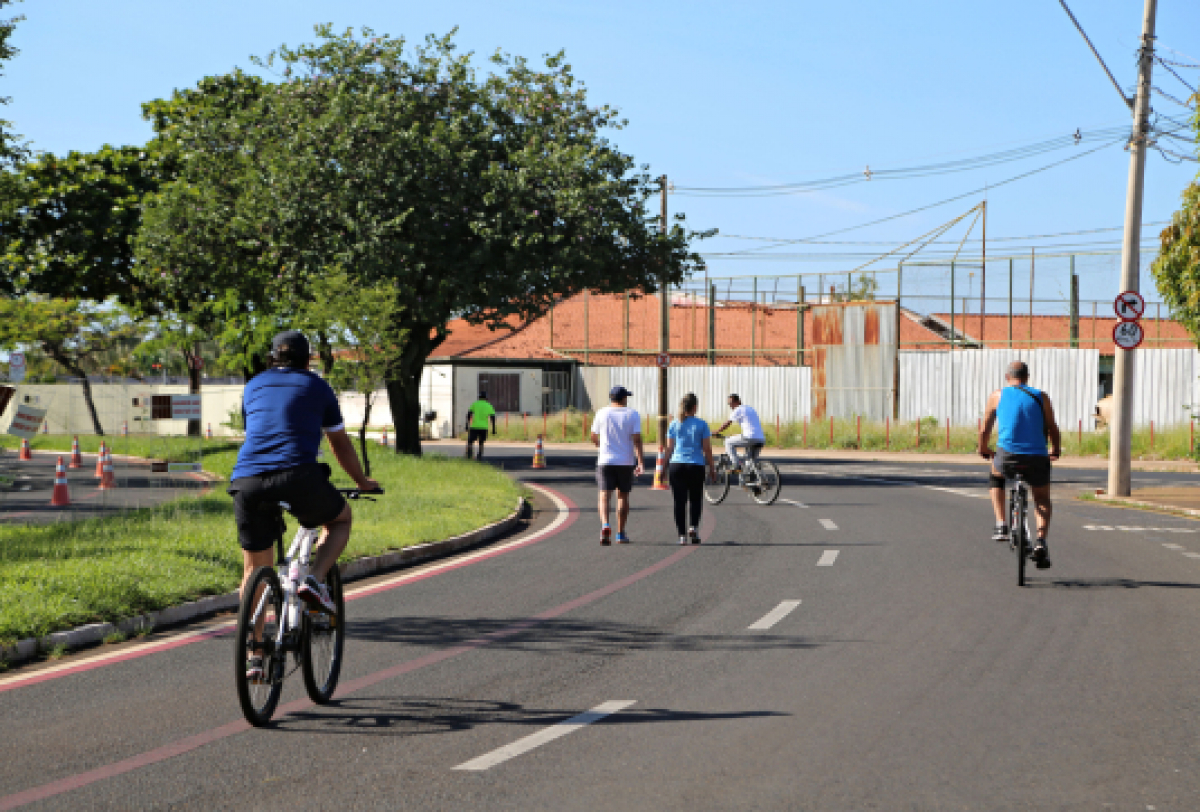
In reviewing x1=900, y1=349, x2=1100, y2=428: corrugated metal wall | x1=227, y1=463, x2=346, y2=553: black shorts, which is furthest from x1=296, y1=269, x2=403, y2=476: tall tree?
x1=900, y1=349, x2=1100, y2=428: corrugated metal wall

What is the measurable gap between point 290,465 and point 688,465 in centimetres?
865

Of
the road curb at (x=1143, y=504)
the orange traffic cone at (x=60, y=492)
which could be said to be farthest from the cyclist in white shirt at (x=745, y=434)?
the orange traffic cone at (x=60, y=492)

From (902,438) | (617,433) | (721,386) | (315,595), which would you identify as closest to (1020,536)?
(617,433)

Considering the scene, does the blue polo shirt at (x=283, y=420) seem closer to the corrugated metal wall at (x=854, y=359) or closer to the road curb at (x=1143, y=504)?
the road curb at (x=1143, y=504)

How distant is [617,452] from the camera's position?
1464cm

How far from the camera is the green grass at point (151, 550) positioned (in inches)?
356

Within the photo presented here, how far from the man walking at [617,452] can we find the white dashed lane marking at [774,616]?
14.8 ft

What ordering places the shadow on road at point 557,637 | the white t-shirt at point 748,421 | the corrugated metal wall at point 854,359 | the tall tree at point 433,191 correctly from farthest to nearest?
the corrugated metal wall at point 854,359 → the tall tree at point 433,191 → the white t-shirt at point 748,421 → the shadow on road at point 557,637

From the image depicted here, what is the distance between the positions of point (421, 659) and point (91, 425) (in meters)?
48.7

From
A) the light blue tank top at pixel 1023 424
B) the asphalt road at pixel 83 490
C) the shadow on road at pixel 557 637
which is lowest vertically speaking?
the asphalt road at pixel 83 490

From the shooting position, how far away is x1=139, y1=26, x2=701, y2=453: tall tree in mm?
27234

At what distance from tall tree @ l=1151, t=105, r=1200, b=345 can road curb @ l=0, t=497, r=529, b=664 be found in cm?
1163

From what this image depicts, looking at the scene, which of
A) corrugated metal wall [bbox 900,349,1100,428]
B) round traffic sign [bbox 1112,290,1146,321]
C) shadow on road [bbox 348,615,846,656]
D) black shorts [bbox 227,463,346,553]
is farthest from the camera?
corrugated metal wall [bbox 900,349,1100,428]

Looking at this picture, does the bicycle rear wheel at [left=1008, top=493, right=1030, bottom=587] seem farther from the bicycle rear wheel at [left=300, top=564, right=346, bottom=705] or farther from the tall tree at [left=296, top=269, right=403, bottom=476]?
the tall tree at [left=296, top=269, right=403, bottom=476]
